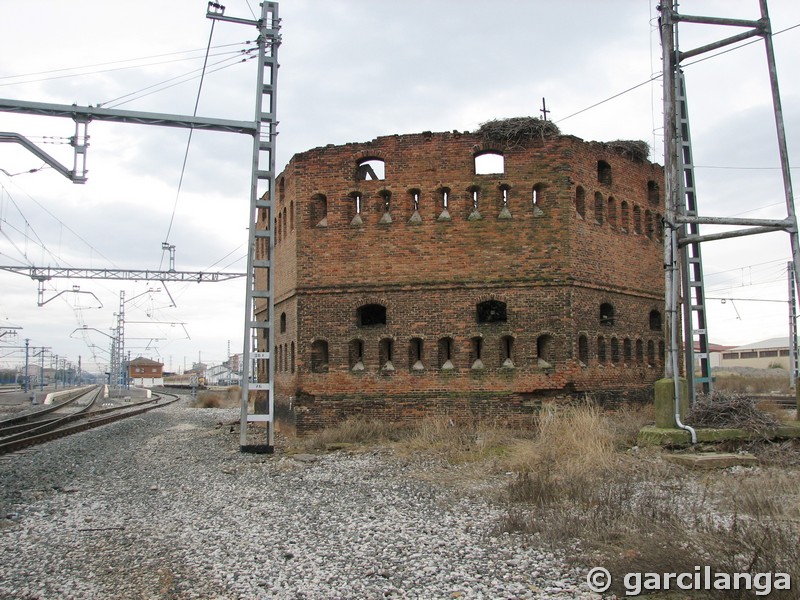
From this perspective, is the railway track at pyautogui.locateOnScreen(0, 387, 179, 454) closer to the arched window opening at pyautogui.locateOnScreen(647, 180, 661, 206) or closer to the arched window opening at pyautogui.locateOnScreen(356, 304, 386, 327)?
the arched window opening at pyautogui.locateOnScreen(356, 304, 386, 327)

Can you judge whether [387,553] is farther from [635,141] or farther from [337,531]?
[635,141]

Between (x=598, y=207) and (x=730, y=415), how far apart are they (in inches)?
279

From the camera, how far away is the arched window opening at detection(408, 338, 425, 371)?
648 inches

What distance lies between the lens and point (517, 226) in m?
16.5

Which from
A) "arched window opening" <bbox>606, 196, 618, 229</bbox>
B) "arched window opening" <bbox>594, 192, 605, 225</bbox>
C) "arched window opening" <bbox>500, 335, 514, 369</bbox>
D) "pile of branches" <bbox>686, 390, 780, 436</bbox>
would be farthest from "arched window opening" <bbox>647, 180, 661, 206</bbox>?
"pile of branches" <bbox>686, 390, 780, 436</bbox>

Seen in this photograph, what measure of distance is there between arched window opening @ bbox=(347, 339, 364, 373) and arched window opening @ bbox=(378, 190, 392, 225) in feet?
9.78

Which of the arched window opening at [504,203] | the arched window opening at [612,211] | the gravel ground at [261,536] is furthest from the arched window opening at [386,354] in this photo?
the arched window opening at [612,211]

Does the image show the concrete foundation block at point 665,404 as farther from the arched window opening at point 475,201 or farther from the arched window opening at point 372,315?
the arched window opening at point 372,315

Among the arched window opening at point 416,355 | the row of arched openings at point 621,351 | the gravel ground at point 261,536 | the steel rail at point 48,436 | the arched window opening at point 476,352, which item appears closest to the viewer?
the gravel ground at point 261,536

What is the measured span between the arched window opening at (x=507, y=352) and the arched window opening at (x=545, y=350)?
1.99 ft

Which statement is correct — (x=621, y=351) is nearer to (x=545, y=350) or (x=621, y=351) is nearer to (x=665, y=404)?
(x=545, y=350)

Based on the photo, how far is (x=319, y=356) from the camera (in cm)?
1703

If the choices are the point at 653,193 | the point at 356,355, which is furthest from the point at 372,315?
the point at 653,193

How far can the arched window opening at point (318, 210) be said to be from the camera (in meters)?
17.2
